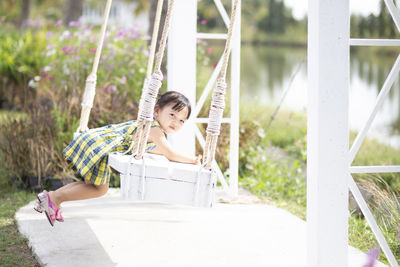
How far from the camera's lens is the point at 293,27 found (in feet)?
140

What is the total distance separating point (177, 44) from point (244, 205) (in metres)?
1.42

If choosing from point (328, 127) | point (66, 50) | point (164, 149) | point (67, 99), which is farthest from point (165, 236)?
point (66, 50)

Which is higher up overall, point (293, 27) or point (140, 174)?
point (293, 27)

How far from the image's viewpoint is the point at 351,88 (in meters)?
17.7

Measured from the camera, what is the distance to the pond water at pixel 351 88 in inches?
332

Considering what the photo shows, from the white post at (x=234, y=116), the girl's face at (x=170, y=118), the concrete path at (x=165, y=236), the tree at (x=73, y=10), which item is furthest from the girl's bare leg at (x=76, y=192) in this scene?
the tree at (x=73, y=10)

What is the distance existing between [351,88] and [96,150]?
15.6 metres

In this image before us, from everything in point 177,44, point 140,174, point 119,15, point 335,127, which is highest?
point 119,15

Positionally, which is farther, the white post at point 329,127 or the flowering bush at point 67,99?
the flowering bush at point 67,99

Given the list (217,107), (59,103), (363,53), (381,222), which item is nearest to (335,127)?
(217,107)

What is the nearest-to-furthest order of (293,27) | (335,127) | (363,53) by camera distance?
1. (335,127)
2. (363,53)
3. (293,27)

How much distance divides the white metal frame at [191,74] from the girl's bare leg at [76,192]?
132cm

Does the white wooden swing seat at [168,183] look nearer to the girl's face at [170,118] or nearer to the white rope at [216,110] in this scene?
the white rope at [216,110]

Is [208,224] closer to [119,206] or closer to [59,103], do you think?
[119,206]
